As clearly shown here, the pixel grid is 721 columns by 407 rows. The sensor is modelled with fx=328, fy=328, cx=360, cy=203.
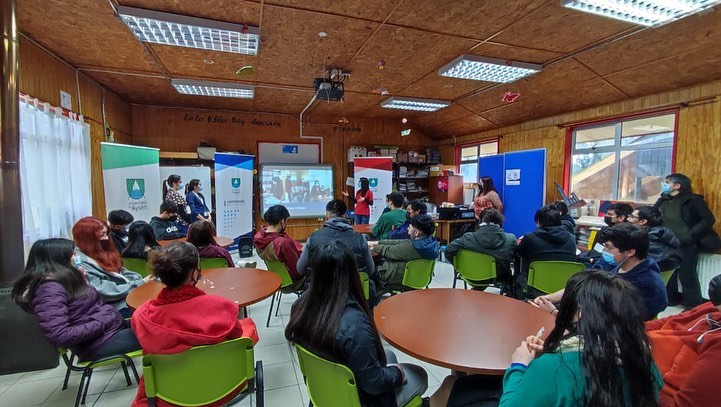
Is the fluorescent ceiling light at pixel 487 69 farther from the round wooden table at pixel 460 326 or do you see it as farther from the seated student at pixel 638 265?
the round wooden table at pixel 460 326

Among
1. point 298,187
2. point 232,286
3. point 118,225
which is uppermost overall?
point 298,187

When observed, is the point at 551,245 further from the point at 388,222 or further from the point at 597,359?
the point at 597,359

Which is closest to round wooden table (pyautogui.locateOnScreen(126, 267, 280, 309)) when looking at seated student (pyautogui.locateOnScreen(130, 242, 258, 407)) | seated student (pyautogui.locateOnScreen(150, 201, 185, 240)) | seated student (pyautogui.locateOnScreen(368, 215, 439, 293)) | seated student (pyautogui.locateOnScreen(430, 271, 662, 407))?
seated student (pyautogui.locateOnScreen(130, 242, 258, 407))

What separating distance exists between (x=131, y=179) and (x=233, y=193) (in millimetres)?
1757

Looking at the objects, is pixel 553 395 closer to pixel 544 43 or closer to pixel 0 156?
pixel 0 156

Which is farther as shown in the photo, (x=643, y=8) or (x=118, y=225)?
(x=118, y=225)

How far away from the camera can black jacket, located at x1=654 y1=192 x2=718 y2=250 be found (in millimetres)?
3467

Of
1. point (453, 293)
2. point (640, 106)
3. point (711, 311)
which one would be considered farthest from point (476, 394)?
point (640, 106)

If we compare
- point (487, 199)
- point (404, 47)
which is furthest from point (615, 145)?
point (404, 47)

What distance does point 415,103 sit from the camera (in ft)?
18.8

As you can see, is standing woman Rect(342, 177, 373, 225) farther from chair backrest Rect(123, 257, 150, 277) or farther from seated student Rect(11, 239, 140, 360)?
seated student Rect(11, 239, 140, 360)

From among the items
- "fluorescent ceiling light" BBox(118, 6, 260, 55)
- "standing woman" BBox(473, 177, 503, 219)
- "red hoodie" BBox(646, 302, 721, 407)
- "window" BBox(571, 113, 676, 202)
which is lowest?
"red hoodie" BBox(646, 302, 721, 407)

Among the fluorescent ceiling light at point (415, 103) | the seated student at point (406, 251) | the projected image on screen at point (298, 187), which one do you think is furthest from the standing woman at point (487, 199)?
the seated student at point (406, 251)

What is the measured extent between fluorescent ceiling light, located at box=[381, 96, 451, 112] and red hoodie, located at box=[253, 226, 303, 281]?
3.45 meters
